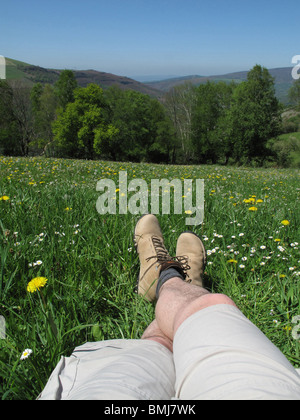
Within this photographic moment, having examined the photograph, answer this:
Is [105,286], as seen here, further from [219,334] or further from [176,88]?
[176,88]

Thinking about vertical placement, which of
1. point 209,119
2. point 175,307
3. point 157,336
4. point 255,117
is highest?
point 209,119

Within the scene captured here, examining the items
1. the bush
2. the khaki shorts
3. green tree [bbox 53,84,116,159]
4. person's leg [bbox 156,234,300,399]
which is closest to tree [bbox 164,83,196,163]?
the bush

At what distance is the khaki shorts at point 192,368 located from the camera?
2.78ft

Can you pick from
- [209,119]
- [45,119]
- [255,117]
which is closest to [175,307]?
[255,117]

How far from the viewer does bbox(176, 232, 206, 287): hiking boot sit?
203cm

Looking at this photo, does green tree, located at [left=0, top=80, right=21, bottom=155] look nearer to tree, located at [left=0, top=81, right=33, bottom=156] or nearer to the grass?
tree, located at [left=0, top=81, right=33, bottom=156]

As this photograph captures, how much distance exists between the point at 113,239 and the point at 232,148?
4063 centimetres

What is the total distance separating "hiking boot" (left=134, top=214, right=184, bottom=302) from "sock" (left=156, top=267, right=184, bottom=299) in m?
0.02

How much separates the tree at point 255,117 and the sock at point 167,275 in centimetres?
3602

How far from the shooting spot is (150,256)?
215cm

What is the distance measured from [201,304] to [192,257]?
875 mm

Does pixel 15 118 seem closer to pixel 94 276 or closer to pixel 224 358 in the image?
pixel 94 276

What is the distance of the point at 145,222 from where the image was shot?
2.49m
